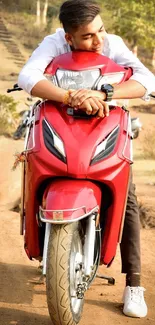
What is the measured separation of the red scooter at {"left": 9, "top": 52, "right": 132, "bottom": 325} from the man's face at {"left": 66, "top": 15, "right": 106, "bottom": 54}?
0.18 feet

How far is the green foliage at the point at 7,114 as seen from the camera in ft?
55.0

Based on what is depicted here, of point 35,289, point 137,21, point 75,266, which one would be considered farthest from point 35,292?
point 137,21

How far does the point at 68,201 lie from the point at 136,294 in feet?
3.61

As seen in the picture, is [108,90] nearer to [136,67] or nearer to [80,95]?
[80,95]

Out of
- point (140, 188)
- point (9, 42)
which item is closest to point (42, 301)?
point (140, 188)

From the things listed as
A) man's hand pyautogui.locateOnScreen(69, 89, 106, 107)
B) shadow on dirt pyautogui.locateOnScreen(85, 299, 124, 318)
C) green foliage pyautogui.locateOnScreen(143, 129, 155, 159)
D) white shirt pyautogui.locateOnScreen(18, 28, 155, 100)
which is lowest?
green foliage pyautogui.locateOnScreen(143, 129, 155, 159)

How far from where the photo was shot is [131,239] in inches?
159

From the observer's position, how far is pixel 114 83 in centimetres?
365

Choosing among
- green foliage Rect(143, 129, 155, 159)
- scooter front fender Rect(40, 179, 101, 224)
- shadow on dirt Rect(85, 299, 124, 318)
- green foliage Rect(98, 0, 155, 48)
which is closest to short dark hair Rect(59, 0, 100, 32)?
scooter front fender Rect(40, 179, 101, 224)

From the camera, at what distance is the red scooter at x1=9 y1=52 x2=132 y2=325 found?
10.6ft

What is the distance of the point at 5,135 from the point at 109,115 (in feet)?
40.9

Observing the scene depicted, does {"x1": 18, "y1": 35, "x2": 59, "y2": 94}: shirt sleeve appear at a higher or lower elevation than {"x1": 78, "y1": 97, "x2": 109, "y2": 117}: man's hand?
higher

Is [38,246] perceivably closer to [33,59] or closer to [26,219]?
[26,219]

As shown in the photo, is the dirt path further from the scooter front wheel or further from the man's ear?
the man's ear
